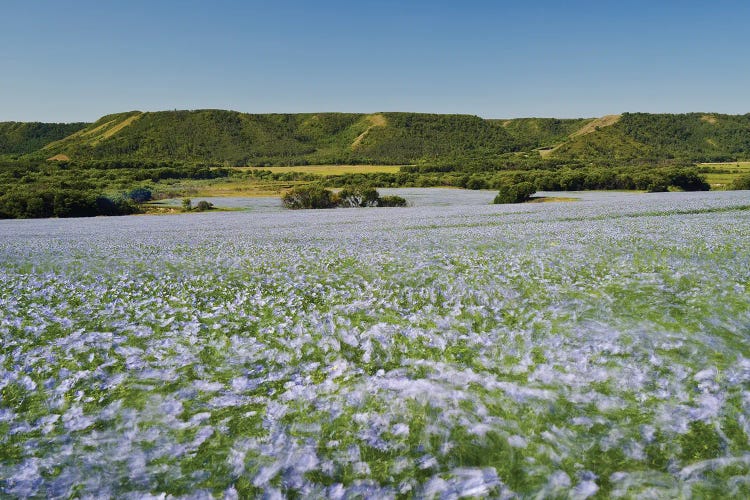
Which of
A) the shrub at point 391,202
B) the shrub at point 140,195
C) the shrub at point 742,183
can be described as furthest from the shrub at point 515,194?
the shrub at point 140,195

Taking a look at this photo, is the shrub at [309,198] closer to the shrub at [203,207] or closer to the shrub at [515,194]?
the shrub at [203,207]

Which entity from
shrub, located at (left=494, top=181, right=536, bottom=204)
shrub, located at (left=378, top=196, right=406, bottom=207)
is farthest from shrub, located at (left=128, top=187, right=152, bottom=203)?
shrub, located at (left=494, top=181, right=536, bottom=204)

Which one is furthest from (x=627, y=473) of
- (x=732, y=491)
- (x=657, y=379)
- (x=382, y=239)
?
(x=382, y=239)

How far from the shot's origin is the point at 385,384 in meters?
6.47

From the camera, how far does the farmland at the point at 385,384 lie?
4555mm

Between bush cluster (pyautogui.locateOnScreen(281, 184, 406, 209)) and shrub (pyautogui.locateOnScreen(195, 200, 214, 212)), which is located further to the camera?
bush cluster (pyautogui.locateOnScreen(281, 184, 406, 209))

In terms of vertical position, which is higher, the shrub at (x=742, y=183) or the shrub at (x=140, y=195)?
the shrub at (x=140, y=195)

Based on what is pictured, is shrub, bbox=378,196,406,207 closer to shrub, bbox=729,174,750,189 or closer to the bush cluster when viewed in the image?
the bush cluster

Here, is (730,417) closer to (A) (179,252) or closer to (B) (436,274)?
(B) (436,274)

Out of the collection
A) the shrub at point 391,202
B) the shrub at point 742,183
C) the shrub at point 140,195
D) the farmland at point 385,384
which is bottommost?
the farmland at point 385,384

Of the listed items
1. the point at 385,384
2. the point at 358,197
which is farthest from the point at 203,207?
the point at 385,384

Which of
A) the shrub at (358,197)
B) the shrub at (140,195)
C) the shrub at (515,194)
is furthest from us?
the shrub at (140,195)

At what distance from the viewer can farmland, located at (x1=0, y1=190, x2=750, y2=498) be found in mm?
4555

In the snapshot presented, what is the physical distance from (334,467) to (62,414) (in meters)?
3.85
